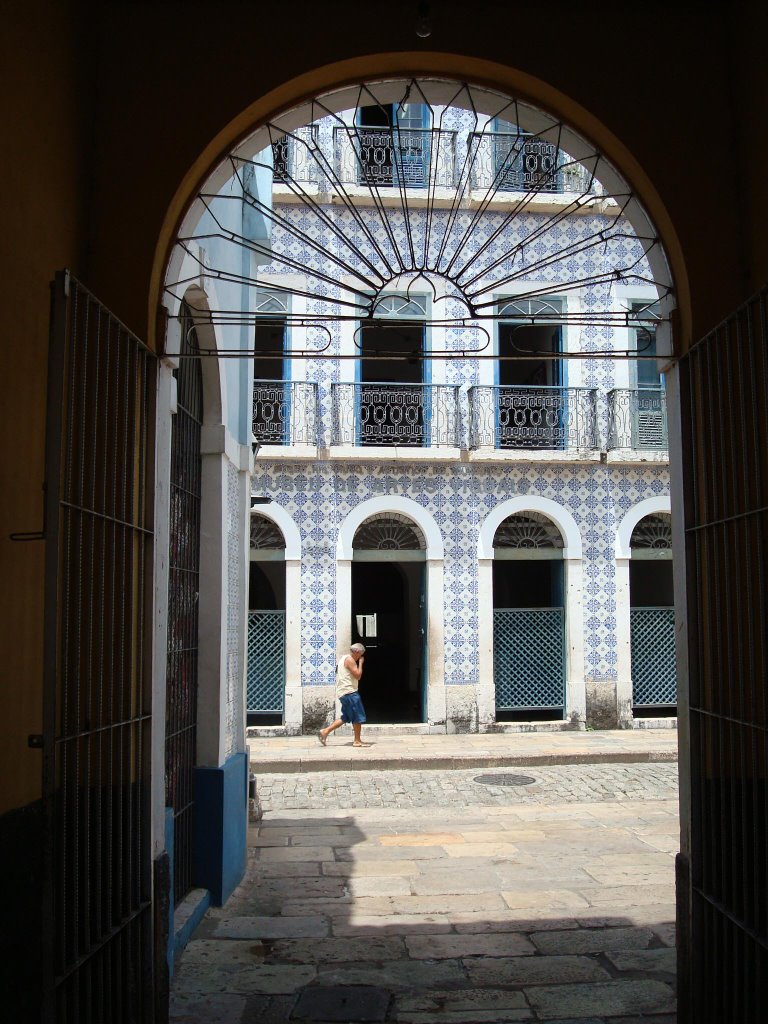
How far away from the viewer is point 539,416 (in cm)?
1653

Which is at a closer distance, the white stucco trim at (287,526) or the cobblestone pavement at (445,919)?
the cobblestone pavement at (445,919)

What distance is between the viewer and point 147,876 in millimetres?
4168

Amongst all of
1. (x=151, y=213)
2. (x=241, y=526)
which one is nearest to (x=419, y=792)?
(x=241, y=526)

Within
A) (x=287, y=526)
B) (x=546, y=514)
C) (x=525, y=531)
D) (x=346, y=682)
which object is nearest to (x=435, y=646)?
(x=346, y=682)

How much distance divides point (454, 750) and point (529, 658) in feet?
9.07

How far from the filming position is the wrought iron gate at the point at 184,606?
240 inches

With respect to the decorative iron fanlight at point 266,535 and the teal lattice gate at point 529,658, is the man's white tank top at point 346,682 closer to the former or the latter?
the decorative iron fanlight at point 266,535

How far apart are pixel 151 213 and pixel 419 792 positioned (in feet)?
28.0

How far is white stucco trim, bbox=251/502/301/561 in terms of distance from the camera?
15.9 m

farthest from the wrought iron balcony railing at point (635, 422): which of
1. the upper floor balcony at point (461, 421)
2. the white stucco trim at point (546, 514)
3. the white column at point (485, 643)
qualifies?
the white column at point (485, 643)

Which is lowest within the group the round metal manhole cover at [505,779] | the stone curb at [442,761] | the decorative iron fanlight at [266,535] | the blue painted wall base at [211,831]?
the round metal manhole cover at [505,779]

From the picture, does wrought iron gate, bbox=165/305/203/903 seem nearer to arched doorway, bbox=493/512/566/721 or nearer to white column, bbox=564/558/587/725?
arched doorway, bbox=493/512/566/721

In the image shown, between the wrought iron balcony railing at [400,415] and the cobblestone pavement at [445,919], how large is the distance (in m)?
6.72

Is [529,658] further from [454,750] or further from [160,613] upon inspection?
[160,613]
